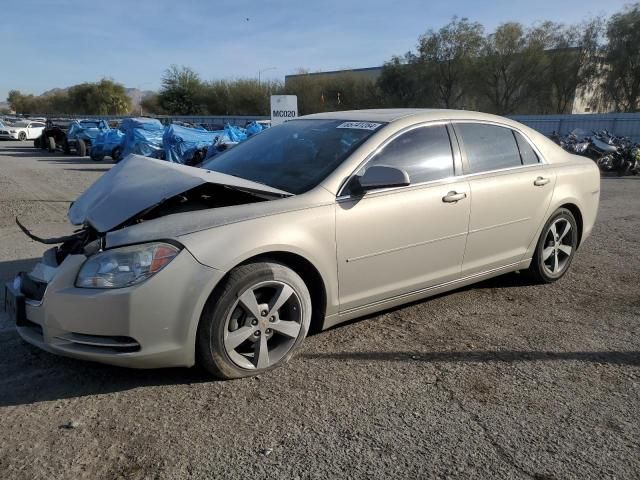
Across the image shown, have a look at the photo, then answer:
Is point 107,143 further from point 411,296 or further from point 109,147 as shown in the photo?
point 411,296

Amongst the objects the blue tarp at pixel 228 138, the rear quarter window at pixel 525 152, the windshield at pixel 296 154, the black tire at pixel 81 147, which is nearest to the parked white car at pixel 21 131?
the black tire at pixel 81 147

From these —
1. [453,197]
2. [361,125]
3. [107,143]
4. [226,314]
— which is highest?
[361,125]

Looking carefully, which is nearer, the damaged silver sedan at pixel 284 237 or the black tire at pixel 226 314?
the damaged silver sedan at pixel 284 237

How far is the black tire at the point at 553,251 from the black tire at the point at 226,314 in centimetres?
268

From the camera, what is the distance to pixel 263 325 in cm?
319

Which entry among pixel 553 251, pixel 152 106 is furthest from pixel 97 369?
pixel 152 106

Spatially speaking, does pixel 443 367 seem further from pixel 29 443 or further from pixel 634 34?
pixel 634 34

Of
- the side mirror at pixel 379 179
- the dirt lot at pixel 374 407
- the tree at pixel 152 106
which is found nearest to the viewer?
the dirt lot at pixel 374 407

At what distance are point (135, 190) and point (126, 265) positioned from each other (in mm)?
696

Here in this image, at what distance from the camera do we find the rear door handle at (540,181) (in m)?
4.62

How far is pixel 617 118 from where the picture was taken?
2361cm

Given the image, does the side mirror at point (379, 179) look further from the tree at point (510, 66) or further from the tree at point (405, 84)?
the tree at point (405, 84)

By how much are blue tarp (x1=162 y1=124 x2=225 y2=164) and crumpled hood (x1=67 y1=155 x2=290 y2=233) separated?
1387 cm

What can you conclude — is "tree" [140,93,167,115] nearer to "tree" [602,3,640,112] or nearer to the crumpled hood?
"tree" [602,3,640,112]
